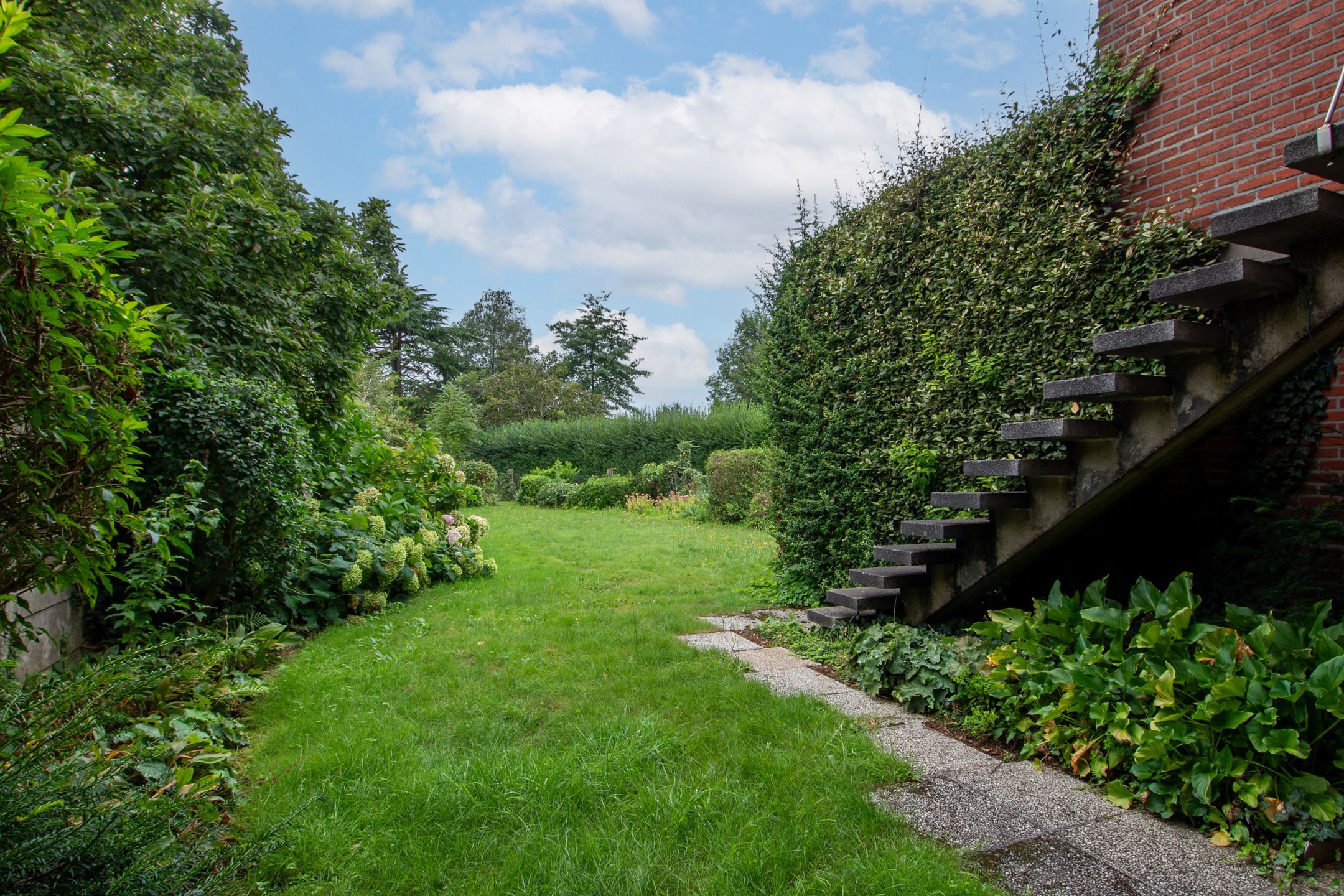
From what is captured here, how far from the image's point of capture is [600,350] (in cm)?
3825

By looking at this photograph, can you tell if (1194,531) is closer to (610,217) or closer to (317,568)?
(317,568)

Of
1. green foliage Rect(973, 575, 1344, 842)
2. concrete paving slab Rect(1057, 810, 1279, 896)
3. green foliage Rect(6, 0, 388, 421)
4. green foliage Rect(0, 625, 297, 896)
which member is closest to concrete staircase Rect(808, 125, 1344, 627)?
green foliage Rect(973, 575, 1344, 842)

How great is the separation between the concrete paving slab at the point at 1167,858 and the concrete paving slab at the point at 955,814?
16cm

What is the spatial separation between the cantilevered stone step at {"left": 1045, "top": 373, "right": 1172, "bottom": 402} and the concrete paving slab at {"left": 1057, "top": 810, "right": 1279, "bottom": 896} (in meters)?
1.57

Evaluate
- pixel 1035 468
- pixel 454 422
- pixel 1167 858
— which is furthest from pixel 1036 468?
pixel 454 422

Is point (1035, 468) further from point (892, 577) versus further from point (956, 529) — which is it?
point (892, 577)

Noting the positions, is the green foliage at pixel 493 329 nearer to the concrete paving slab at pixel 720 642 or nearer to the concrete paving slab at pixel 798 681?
the concrete paving slab at pixel 720 642

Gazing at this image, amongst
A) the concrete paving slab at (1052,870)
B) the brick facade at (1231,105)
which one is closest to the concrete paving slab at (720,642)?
the concrete paving slab at (1052,870)

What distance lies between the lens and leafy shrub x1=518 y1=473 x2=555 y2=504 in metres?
18.8

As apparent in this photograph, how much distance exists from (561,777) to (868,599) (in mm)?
2423

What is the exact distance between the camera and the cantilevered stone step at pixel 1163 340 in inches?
98.9

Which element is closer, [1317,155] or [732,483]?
[1317,155]

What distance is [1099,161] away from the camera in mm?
3670

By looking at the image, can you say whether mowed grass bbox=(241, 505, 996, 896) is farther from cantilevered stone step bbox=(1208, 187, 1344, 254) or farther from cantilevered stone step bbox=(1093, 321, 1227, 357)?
cantilevered stone step bbox=(1208, 187, 1344, 254)
